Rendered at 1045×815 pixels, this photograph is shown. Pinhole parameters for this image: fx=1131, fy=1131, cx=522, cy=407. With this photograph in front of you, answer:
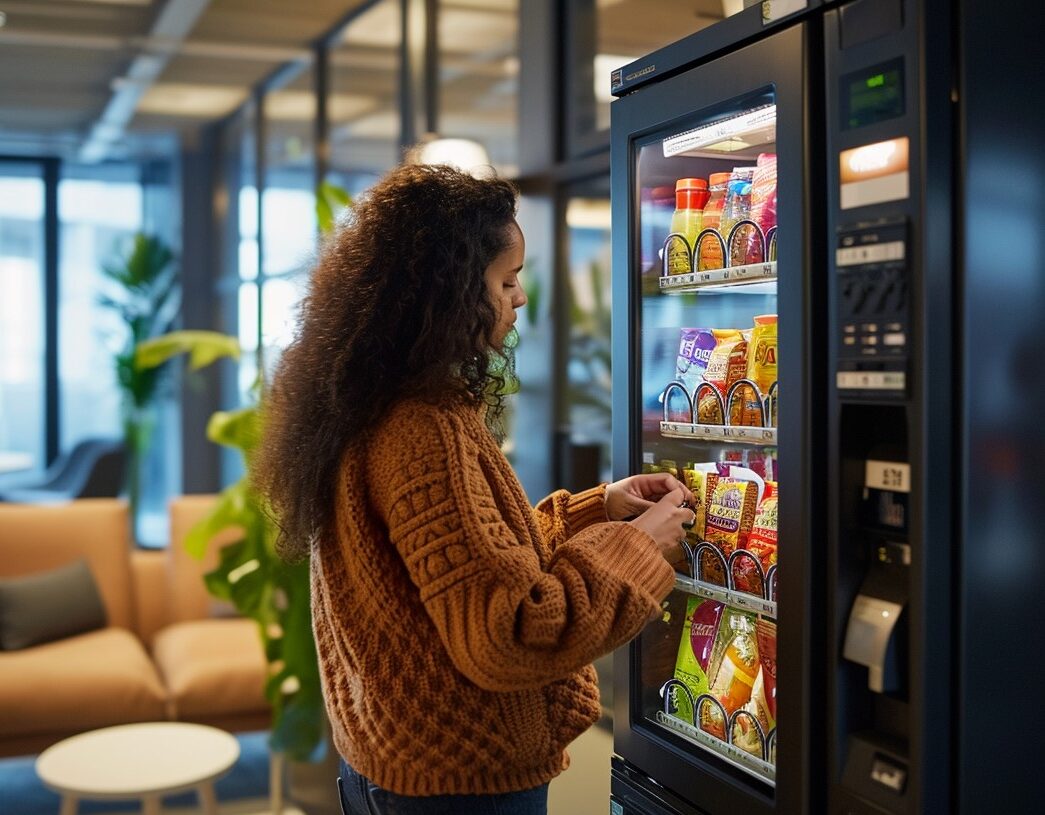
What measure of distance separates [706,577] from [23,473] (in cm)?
897

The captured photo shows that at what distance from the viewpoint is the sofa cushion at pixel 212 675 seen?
447 centimetres

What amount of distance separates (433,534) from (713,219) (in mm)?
763

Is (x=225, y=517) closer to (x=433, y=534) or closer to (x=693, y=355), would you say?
(x=693, y=355)

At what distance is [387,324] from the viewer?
1552mm

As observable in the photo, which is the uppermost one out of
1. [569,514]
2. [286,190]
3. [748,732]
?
[286,190]

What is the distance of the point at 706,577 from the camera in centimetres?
185

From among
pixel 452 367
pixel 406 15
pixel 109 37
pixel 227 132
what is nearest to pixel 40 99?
pixel 227 132

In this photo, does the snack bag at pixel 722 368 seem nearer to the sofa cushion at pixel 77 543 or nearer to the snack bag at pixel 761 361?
the snack bag at pixel 761 361

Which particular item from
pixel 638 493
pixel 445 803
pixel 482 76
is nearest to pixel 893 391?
pixel 638 493

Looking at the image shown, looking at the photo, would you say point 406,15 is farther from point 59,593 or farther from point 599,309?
point 59,593

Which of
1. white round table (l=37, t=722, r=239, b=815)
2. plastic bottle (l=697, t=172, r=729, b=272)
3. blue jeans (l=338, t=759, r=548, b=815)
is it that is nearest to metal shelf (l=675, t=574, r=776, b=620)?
blue jeans (l=338, t=759, r=548, b=815)

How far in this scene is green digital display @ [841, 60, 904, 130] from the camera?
4.44 ft

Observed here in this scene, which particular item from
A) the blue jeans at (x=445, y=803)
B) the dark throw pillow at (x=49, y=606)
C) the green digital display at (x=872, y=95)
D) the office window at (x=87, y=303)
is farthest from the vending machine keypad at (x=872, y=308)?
the office window at (x=87, y=303)

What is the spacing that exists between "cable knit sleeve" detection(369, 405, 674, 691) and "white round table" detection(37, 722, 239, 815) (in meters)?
2.09
